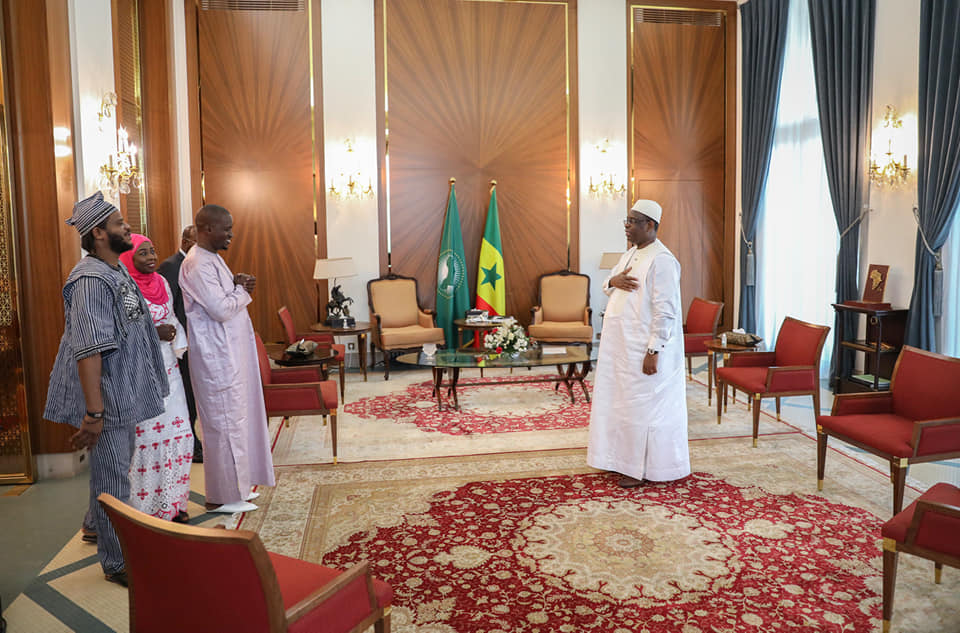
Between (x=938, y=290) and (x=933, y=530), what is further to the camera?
(x=938, y=290)

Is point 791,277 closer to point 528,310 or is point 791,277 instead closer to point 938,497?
point 528,310

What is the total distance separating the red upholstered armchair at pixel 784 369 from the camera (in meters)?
5.08

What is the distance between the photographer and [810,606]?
2906 millimetres

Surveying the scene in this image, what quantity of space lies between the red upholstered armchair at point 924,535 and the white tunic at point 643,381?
5.05 feet

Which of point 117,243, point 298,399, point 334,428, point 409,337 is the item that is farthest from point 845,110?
point 117,243

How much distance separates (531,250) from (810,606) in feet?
21.0

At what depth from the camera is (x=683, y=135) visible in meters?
9.09

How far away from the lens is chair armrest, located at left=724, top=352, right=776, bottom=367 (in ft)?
18.6

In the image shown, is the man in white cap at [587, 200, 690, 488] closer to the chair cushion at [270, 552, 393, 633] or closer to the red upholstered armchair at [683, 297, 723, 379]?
the chair cushion at [270, 552, 393, 633]

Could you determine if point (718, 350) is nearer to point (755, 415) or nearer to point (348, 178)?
point (755, 415)

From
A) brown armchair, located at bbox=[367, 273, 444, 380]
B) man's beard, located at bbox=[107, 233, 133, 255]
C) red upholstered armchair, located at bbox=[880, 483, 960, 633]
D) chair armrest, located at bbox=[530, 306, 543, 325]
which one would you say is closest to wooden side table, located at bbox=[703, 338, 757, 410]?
chair armrest, located at bbox=[530, 306, 543, 325]

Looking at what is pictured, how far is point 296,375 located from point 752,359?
11.7 ft

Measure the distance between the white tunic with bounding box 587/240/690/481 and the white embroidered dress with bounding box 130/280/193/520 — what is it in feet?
7.65

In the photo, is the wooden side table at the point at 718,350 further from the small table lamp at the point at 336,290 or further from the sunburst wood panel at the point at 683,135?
the small table lamp at the point at 336,290
